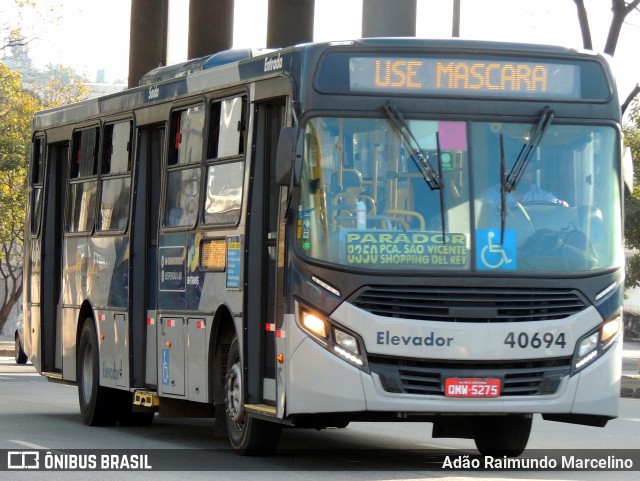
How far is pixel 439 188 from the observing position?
1201cm

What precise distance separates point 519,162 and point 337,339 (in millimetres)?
1941

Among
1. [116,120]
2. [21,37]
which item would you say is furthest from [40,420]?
[21,37]

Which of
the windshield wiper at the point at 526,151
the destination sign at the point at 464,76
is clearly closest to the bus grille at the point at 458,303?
the windshield wiper at the point at 526,151

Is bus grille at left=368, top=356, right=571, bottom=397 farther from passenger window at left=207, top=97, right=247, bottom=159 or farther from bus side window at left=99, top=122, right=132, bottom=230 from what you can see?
bus side window at left=99, top=122, right=132, bottom=230

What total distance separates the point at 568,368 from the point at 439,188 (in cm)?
165

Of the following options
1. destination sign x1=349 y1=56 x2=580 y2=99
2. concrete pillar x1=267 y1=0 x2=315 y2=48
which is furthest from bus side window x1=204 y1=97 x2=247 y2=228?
concrete pillar x1=267 y1=0 x2=315 y2=48

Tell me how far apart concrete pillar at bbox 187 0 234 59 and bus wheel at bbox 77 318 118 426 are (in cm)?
1339

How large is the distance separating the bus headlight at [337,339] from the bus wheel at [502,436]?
2038 mm

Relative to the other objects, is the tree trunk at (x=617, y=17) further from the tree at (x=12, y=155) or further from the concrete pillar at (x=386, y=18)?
the tree at (x=12, y=155)

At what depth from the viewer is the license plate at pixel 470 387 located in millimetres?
11805

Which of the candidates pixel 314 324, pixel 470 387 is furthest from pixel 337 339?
pixel 470 387

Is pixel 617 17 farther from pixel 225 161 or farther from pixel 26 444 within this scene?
pixel 26 444

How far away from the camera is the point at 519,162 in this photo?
12.2 meters

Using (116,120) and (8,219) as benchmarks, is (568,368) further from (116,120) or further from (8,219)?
(8,219)
